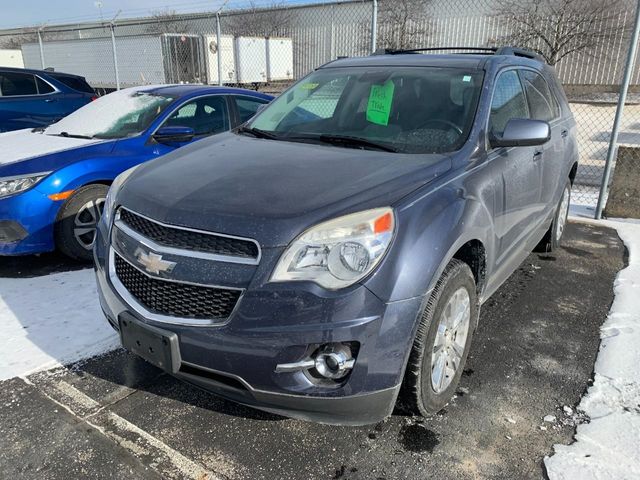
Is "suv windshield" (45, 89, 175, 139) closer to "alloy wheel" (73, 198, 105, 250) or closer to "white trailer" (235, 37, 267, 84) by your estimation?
"alloy wheel" (73, 198, 105, 250)

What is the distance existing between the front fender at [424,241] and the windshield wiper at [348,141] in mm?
547

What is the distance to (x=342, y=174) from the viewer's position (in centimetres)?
250

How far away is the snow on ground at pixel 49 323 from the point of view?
10.3 ft

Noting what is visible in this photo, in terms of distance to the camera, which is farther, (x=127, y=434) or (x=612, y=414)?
(x=612, y=414)

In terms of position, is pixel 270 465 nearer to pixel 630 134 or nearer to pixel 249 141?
pixel 249 141

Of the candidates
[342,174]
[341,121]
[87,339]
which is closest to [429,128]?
[341,121]

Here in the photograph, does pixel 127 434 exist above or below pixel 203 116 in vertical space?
below

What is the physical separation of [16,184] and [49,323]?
4.21ft

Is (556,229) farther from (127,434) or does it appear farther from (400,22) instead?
(400,22)

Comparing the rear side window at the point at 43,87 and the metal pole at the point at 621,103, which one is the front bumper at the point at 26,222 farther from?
the metal pole at the point at 621,103

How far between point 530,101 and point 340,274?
2.58 meters

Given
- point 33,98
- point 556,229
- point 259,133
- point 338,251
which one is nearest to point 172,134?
point 259,133

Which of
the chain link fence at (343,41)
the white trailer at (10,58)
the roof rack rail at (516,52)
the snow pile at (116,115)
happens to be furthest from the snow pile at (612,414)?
the white trailer at (10,58)

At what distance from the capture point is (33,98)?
27.5ft
